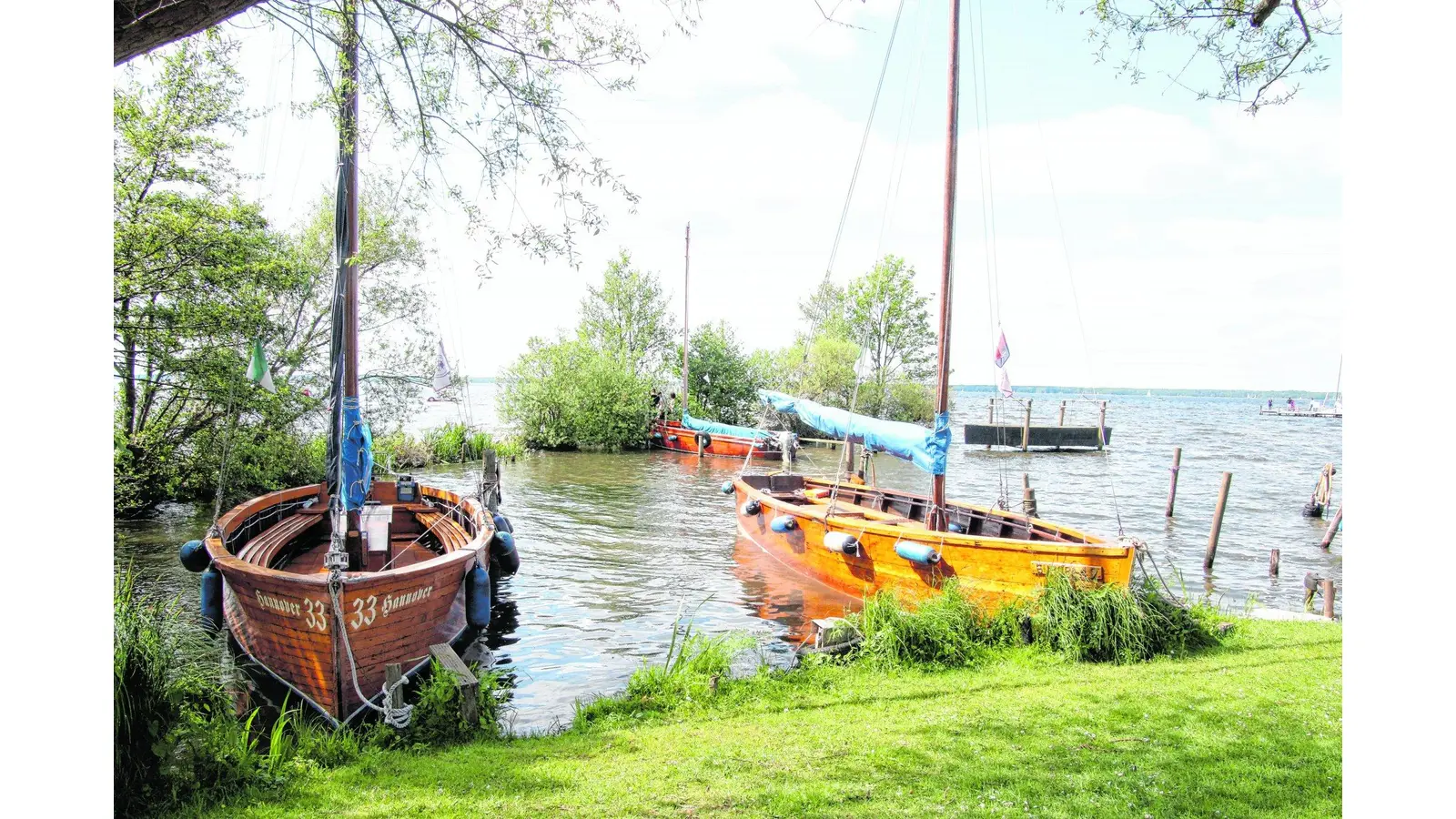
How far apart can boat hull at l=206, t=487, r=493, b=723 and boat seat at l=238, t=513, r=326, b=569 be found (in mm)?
483

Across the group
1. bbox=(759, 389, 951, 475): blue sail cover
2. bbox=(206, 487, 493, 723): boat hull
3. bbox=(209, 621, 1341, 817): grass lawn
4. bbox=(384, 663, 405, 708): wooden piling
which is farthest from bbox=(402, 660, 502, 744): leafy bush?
bbox=(759, 389, 951, 475): blue sail cover

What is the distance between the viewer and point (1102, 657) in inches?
313

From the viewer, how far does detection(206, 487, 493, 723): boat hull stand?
6742 mm

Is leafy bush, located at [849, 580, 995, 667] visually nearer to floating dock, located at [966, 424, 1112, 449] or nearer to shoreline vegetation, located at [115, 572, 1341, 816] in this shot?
shoreline vegetation, located at [115, 572, 1341, 816]

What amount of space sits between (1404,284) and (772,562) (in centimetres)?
1132

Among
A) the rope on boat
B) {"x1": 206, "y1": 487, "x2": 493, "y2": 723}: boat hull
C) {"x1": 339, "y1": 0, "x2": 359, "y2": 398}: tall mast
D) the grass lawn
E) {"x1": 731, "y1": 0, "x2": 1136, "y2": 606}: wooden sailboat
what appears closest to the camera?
the grass lawn

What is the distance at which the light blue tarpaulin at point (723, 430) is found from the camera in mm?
32531

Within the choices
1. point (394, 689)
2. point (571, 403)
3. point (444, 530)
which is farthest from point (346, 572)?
point (571, 403)

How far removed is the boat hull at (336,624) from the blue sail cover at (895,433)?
6706 millimetres

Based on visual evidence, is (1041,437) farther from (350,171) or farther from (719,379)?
(350,171)

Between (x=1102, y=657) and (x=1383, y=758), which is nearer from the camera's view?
(x=1383, y=758)

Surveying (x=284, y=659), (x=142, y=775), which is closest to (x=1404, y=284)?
(x=142, y=775)
